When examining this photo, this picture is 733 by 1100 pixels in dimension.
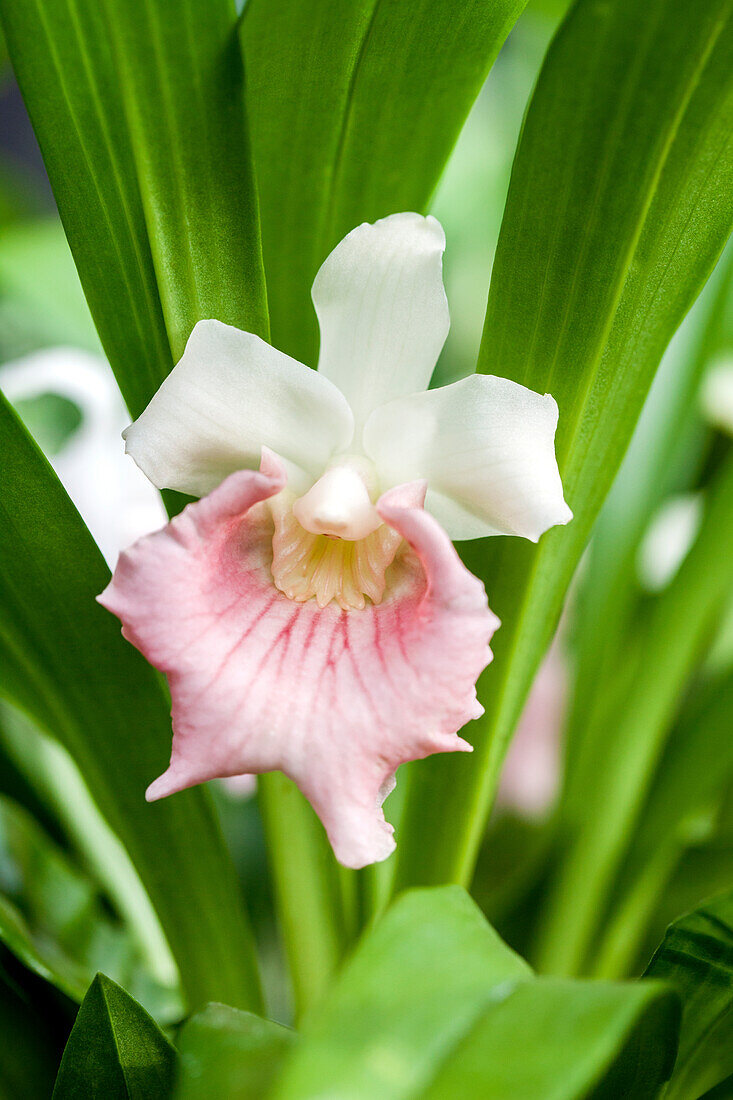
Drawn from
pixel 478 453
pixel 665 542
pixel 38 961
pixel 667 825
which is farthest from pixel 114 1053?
pixel 665 542

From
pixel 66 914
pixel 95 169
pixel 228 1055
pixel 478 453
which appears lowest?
pixel 66 914

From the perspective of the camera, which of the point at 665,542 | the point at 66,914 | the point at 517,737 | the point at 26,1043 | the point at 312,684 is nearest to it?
the point at 312,684

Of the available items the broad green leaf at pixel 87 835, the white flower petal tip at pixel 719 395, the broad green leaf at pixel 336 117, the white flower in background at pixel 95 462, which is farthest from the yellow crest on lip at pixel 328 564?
the white flower petal tip at pixel 719 395

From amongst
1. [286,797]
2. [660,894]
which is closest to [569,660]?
[660,894]

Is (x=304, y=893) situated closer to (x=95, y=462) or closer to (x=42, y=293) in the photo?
(x=95, y=462)

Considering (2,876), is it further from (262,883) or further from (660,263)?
(660,263)

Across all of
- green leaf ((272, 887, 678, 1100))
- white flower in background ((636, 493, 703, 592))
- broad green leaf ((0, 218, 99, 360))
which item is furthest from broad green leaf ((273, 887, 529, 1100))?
broad green leaf ((0, 218, 99, 360))

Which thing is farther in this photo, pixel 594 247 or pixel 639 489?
pixel 639 489
